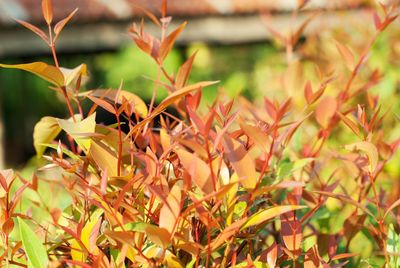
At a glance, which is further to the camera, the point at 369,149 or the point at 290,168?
the point at 290,168

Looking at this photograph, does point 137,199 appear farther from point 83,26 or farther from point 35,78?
point 35,78

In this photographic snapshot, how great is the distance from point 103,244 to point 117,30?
22.1ft

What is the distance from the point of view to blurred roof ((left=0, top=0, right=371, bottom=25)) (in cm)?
729

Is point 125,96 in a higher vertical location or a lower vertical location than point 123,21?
higher

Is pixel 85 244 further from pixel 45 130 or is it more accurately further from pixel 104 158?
pixel 45 130

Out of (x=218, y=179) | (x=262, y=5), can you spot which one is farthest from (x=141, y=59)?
(x=218, y=179)

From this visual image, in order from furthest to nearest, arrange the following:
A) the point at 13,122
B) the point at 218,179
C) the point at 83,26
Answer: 1. the point at 13,122
2. the point at 83,26
3. the point at 218,179

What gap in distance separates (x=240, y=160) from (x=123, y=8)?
6805 mm

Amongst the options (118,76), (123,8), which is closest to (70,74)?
(123,8)

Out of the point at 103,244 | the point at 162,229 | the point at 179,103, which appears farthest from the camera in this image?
the point at 179,103

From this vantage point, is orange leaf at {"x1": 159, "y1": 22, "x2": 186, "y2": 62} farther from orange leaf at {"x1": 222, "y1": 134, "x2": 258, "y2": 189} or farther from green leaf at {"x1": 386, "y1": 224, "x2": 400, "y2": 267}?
green leaf at {"x1": 386, "y1": 224, "x2": 400, "y2": 267}

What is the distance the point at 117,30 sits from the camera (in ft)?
26.0

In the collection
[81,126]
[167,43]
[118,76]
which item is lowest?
[118,76]

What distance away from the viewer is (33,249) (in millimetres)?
1339
